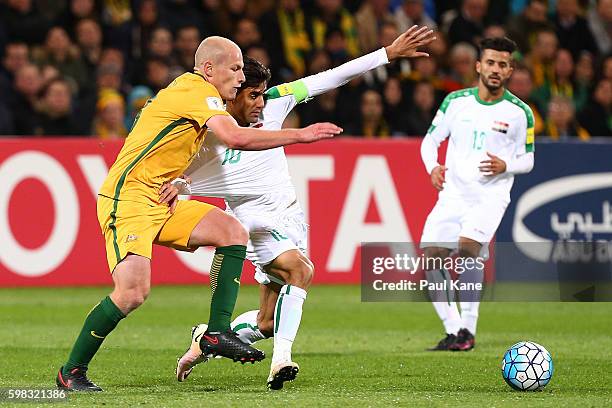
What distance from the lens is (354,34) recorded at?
57.9 feet

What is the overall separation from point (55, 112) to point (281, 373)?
7679mm

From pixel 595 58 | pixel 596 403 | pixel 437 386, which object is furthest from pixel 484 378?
pixel 595 58

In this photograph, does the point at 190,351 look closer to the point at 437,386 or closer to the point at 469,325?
the point at 437,386

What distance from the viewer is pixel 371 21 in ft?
57.5

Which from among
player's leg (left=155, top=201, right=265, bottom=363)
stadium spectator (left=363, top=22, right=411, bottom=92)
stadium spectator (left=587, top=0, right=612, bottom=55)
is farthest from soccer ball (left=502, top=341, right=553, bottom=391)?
stadium spectator (left=587, top=0, right=612, bottom=55)

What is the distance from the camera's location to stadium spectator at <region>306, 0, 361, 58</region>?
17.2m

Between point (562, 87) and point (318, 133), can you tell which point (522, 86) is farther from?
point (318, 133)

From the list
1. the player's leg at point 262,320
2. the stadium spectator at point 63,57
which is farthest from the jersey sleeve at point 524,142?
the stadium spectator at point 63,57

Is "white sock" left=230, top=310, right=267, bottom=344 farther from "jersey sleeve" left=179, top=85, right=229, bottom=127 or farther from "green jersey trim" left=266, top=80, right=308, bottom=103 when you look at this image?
"jersey sleeve" left=179, top=85, right=229, bottom=127

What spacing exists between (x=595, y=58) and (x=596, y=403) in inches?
478

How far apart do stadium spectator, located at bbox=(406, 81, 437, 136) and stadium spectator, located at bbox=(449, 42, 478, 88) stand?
525 mm

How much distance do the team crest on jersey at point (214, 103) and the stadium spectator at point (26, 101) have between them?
25.2 ft

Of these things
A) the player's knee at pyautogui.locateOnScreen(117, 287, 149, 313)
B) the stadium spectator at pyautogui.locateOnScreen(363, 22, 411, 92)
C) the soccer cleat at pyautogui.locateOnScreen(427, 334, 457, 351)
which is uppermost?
the stadium spectator at pyautogui.locateOnScreen(363, 22, 411, 92)

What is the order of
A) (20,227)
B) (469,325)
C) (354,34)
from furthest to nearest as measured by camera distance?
(354,34)
(20,227)
(469,325)
